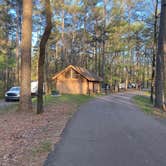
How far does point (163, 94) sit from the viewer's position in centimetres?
2066

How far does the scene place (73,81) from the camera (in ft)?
151

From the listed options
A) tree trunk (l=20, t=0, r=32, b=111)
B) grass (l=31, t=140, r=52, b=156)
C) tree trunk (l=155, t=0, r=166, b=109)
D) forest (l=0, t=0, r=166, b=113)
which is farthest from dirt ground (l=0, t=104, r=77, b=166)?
forest (l=0, t=0, r=166, b=113)

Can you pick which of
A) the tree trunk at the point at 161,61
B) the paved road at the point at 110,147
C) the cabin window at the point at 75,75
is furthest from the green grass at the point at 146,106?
the cabin window at the point at 75,75

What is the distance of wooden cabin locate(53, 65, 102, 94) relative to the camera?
150 ft

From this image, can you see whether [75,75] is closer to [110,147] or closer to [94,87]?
[94,87]

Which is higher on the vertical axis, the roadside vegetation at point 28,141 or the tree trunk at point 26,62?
the tree trunk at point 26,62

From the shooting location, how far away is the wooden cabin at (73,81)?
4572 cm

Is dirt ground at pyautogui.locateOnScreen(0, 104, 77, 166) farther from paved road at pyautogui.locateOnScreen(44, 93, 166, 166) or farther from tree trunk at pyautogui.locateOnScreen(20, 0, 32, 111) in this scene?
tree trunk at pyautogui.locateOnScreen(20, 0, 32, 111)

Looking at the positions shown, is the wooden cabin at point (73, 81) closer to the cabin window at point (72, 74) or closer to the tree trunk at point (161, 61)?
the cabin window at point (72, 74)

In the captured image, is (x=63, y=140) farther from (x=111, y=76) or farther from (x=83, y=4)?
(x=111, y=76)

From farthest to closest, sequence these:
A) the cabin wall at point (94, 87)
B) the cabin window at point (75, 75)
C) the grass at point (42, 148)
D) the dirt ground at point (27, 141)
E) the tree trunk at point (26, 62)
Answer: the cabin wall at point (94, 87) < the cabin window at point (75, 75) < the tree trunk at point (26, 62) < the grass at point (42, 148) < the dirt ground at point (27, 141)

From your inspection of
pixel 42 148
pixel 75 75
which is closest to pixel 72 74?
pixel 75 75

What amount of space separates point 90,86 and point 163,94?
1064 inches

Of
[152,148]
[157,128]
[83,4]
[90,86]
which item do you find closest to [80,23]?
[83,4]
